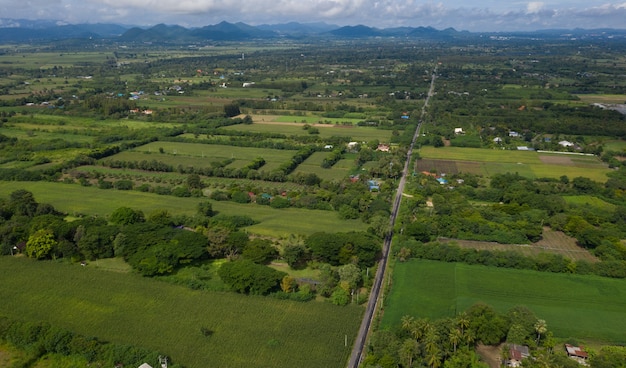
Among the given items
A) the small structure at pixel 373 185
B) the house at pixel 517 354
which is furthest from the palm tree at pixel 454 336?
the small structure at pixel 373 185

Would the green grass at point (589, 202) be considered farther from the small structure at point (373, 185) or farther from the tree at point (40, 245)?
the tree at point (40, 245)

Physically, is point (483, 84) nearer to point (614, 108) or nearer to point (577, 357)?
point (614, 108)

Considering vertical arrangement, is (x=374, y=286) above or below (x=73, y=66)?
below

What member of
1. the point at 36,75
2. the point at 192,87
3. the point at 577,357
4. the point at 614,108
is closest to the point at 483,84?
the point at 614,108

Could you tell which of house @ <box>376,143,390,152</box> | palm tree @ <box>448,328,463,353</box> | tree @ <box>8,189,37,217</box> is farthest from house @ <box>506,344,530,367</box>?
house @ <box>376,143,390,152</box>

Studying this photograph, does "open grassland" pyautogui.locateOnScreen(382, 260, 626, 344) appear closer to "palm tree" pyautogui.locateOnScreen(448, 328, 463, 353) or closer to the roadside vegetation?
the roadside vegetation
